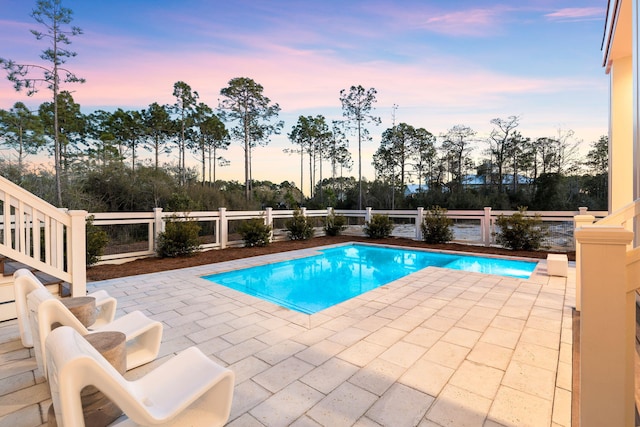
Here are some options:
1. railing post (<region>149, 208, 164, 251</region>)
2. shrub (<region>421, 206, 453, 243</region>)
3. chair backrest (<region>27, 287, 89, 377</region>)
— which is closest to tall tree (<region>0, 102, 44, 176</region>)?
railing post (<region>149, 208, 164, 251</region>)

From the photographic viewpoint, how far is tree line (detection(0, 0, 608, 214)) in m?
10.2

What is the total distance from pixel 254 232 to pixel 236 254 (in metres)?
1.28

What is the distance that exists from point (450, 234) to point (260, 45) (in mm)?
8344

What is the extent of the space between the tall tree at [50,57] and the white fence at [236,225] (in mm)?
3185

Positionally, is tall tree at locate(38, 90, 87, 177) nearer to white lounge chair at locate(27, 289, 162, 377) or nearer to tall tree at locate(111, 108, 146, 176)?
tall tree at locate(111, 108, 146, 176)

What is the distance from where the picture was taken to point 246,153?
693 inches

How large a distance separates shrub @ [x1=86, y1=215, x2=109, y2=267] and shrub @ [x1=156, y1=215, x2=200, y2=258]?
52.7 inches

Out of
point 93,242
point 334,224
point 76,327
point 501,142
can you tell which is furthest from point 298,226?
point 501,142

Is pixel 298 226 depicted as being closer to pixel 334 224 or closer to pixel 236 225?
pixel 334 224

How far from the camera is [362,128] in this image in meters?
19.1

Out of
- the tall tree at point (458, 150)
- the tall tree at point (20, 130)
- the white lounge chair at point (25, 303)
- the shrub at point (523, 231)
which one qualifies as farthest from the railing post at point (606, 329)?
the tall tree at point (458, 150)

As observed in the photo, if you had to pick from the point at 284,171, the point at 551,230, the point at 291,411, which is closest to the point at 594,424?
Answer: the point at 291,411

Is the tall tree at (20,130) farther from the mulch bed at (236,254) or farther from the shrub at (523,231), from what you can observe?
the shrub at (523,231)

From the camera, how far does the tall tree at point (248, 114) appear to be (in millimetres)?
16594
